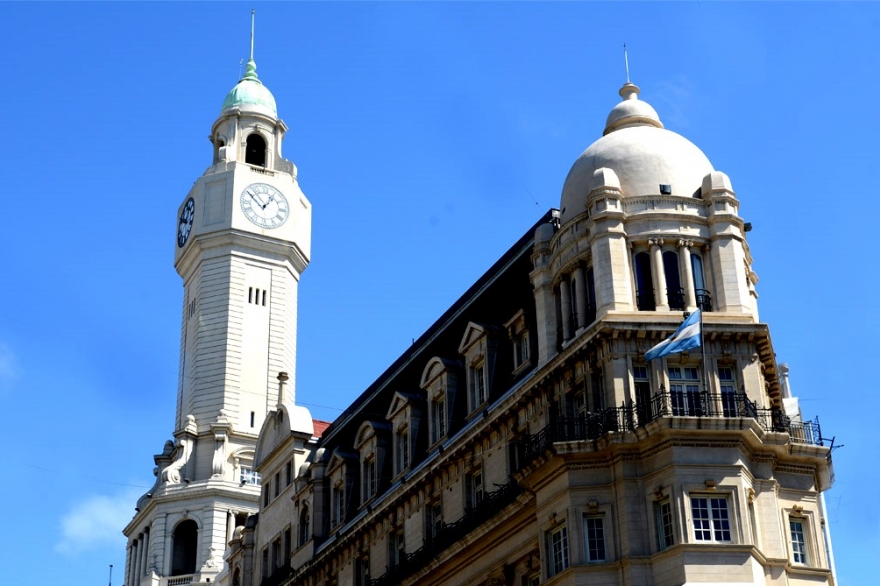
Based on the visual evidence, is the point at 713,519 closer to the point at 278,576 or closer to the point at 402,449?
the point at 402,449

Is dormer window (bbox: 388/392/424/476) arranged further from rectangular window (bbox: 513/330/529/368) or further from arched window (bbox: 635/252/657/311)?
arched window (bbox: 635/252/657/311)

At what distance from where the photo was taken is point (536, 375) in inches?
2298

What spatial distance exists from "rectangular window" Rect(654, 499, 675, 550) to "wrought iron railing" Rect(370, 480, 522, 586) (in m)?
6.91

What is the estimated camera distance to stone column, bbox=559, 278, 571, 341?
58.6 metres

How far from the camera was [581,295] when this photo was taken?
58312mm

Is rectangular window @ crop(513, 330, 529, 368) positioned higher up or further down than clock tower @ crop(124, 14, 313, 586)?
further down

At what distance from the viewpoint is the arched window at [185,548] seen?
11425 cm

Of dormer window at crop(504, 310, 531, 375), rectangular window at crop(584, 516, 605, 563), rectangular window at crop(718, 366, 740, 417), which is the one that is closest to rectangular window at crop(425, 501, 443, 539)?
dormer window at crop(504, 310, 531, 375)

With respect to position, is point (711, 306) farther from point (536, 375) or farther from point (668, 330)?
point (536, 375)

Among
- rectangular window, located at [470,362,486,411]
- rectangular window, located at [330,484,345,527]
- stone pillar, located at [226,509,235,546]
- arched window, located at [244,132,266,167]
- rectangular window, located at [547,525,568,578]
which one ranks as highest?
arched window, located at [244,132,266,167]

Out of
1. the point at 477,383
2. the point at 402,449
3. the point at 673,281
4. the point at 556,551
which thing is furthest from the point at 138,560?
the point at 673,281

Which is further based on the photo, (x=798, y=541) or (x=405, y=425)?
(x=405, y=425)

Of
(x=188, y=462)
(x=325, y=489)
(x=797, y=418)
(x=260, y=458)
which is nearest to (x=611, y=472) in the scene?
(x=797, y=418)

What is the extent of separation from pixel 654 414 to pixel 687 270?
6.76 meters
